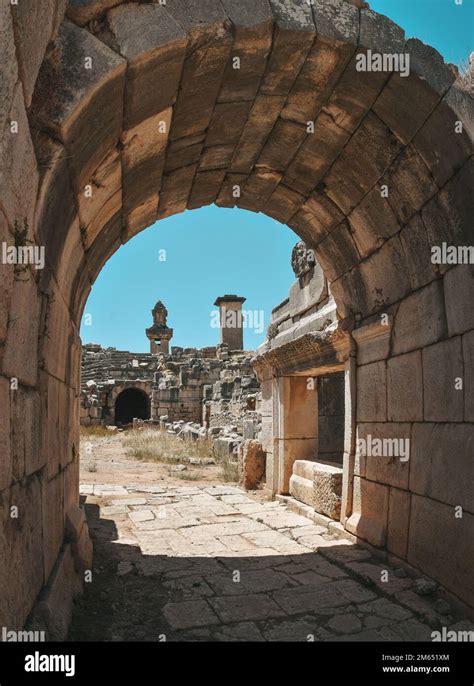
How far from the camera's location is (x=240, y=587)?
4.39 m

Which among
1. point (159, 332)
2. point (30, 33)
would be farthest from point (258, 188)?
point (159, 332)

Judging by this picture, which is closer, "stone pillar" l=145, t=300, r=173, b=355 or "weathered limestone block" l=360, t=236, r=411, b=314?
"weathered limestone block" l=360, t=236, r=411, b=314

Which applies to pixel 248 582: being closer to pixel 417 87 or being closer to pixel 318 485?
pixel 318 485

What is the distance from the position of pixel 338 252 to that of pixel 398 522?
2829 millimetres

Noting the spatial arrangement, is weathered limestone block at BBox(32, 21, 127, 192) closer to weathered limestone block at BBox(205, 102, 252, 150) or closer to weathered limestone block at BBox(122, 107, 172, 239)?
weathered limestone block at BBox(122, 107, 172, 239)

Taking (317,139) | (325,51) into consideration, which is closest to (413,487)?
(317,139)

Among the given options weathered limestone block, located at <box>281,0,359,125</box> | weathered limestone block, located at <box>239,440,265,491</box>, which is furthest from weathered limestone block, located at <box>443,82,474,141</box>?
weathered limestone block, located at <box>239,440,265,491</box>

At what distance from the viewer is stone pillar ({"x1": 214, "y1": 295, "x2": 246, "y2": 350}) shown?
2997cm

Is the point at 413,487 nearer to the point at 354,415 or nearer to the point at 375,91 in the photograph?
the point at 354,415

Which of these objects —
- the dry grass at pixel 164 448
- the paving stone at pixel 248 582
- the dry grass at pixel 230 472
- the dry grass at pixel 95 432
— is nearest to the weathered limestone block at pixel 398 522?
the paving stone at pixel 248 582

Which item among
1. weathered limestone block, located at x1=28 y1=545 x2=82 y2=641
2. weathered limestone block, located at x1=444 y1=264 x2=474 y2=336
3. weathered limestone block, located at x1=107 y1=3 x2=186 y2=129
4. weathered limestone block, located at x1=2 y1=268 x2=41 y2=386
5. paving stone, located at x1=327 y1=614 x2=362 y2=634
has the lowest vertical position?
paving stone, located at x1=327 y1=614 x2=362 y2=634

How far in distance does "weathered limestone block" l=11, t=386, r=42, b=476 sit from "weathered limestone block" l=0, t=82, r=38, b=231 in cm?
79

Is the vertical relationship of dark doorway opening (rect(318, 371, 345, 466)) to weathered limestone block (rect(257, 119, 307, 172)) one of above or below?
below

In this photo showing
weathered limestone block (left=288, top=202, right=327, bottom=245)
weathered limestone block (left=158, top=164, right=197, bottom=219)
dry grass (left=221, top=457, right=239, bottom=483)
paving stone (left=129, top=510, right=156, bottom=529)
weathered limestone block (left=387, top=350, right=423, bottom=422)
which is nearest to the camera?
weathered limestone block (left=387, top=350, right=423, bottom=422)
